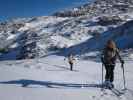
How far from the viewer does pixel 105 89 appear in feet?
35.0

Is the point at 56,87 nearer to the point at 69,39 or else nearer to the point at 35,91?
the point at 35,91

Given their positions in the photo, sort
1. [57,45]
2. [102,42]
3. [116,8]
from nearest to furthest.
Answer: [102,42], [57,45], [116,8]

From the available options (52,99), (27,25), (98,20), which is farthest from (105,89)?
(27,25)

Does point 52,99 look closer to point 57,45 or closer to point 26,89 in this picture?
point 26,89

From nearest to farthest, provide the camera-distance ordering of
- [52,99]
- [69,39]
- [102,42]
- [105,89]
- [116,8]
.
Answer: [52,99], [105,89], [102,42], [69,39], [116,8]

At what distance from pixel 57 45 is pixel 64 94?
83832mm

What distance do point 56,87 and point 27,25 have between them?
18304 cm

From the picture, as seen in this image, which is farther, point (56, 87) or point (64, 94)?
point (56, 87)

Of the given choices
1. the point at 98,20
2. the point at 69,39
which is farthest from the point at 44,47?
the point at 98,20

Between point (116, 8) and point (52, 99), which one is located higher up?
point (116, 8)

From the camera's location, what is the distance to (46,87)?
11297mm

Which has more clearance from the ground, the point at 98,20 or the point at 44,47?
the point at 98,20

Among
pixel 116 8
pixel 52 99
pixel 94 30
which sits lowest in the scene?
pixel 52 99

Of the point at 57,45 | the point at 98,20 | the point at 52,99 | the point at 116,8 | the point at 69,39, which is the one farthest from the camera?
the point at 116,8
